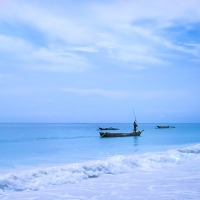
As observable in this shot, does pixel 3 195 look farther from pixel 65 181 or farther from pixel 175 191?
pixel 175 191

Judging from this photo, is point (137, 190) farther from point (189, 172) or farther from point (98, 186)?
point (189, 172)

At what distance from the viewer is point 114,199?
7.14 metres

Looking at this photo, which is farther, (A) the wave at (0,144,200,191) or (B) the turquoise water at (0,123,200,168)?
(B) the turquoise water at (0,123,200,168)

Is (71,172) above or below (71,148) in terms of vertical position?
above

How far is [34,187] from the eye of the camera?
8500 mm

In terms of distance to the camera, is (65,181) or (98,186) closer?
(98,186)

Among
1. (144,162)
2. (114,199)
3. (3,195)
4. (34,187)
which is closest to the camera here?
(114,199)

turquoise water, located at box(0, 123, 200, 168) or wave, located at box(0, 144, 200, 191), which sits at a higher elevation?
wave, located at box(0, 144, 200, 191)

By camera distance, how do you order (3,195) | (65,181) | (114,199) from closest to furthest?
(114,199) → (3,195) → (65,181)

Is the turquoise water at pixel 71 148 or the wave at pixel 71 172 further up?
the wave at pixel 71 172

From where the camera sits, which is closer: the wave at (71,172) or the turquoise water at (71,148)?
the wave at (71,172)

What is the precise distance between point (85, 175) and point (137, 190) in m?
2.63

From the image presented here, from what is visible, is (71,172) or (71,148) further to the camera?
(71,148)

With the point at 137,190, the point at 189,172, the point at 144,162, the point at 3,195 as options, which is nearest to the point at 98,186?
the point at 137,190
